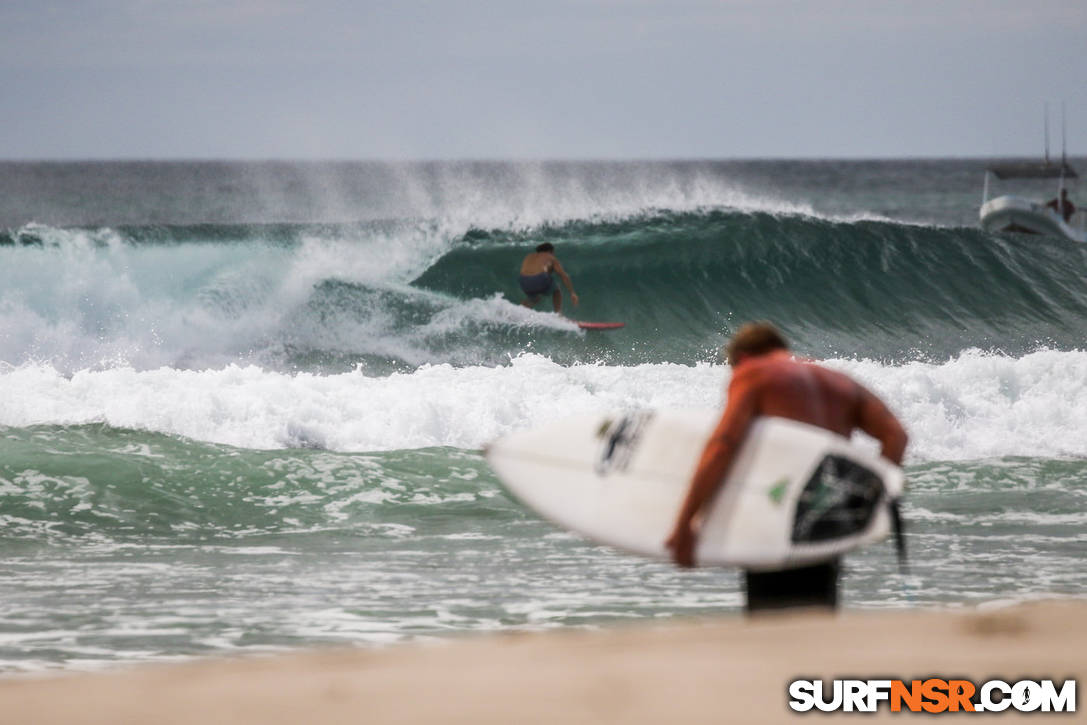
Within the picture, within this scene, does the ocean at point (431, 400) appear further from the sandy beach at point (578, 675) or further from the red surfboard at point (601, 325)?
the sandy beach at point (578, 675)

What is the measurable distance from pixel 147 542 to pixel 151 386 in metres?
4.24

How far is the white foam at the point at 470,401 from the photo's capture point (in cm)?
1131

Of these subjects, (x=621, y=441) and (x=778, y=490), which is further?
(x=621, y=441)

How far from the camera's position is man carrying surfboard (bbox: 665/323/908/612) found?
3.72 meters

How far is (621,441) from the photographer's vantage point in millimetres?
4211

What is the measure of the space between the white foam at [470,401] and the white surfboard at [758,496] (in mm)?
7205

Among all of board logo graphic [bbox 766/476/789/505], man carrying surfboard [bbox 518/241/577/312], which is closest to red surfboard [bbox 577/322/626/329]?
man carrying surfboard [bbox 518/241/577/312]

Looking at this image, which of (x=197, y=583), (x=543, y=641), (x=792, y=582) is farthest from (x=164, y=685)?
(x=197, y=583)

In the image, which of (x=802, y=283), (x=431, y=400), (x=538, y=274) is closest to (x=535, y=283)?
(x=538, y=274)

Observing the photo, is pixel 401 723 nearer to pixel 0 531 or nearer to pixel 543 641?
pixel 543 641

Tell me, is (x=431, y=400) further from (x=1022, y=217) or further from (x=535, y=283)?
(x=1022, y=217)

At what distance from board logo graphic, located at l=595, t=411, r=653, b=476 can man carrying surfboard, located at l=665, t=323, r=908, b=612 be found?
44 centimetres

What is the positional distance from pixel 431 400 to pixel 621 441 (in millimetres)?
7721

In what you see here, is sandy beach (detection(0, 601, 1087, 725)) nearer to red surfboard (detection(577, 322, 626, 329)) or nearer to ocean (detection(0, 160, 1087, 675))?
ocean (detection(0, 160, 1087, 675))
